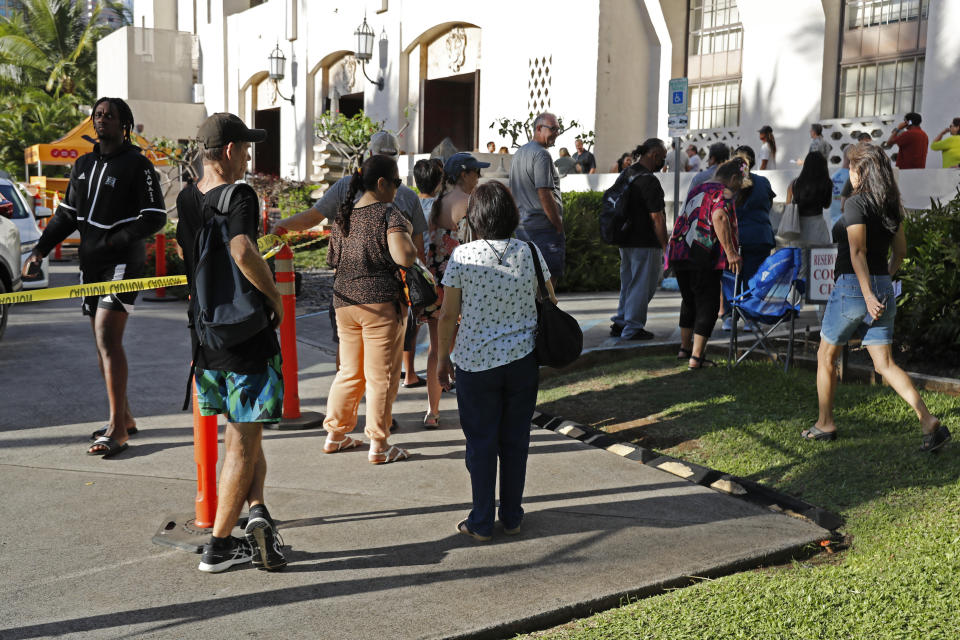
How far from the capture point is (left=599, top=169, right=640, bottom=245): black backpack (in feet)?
28.9

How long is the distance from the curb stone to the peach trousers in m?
1.42

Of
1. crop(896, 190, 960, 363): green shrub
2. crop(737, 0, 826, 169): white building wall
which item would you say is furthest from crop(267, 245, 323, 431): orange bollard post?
crop(737, 0, 826, 169): white building wall

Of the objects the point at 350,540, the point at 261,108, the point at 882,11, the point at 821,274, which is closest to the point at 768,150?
the point at 882,11

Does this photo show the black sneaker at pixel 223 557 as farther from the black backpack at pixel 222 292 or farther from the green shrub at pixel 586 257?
the green shrub at pixel 586 257

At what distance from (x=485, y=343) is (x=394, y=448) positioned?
62.5 inches

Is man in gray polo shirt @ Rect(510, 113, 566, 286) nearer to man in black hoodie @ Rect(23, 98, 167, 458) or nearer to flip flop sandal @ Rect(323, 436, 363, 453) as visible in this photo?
flip flop sandal @ Rect(323, 436, 363, 453)

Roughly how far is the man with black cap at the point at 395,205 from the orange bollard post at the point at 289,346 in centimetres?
31

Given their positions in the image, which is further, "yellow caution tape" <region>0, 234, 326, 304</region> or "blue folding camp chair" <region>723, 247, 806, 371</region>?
"blue folding camp chair" <region>723, 247, 806, 371</region>

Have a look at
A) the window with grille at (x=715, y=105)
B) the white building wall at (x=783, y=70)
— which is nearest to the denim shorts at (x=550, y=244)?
the white building wall at (x=783, y=70)

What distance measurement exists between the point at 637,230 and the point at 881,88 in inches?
421

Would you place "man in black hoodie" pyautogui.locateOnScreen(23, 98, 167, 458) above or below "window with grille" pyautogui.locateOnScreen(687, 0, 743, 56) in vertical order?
below

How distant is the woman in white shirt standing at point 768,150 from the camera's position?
53.3 ft

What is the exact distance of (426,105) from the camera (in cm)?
2666

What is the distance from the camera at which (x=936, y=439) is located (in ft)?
17.7
